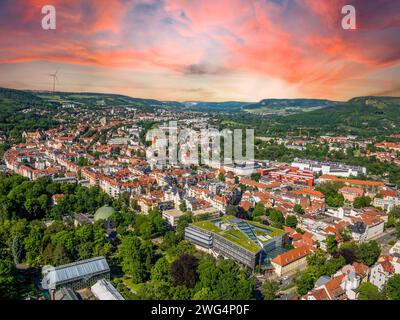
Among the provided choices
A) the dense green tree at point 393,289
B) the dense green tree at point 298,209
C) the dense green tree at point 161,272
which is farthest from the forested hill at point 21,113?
the dense green tree at point 393,289

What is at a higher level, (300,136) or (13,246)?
(300,136)

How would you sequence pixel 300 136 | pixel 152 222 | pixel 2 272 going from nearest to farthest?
pixel 2 272 < pixel 152 222 < pixel 300 136

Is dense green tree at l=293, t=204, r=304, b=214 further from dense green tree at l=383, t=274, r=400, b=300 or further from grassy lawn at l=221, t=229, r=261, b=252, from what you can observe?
dense green tree at l=383, t=274, r=400, b=300

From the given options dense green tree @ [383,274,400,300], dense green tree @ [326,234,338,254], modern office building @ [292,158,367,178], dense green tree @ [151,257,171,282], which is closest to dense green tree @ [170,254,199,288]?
dense green tree @ [151,257,171,282]

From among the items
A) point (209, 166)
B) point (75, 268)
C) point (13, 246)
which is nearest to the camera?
point (75, 268)

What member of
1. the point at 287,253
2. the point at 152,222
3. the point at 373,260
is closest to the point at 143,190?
the point at 152,222

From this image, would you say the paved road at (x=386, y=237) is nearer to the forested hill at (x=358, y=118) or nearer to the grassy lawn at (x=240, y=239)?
the grassy lawn at (x=240, y=239)

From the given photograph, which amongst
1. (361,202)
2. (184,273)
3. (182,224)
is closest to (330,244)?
(182,224)

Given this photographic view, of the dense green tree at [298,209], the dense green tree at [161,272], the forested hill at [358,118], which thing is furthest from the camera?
the forested hill at [358,118]
